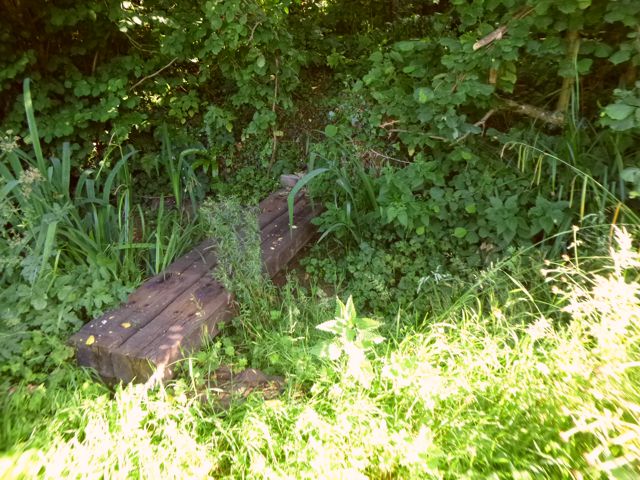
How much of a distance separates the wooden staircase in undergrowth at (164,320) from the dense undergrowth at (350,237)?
10 cm

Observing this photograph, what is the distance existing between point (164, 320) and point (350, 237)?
1.47m

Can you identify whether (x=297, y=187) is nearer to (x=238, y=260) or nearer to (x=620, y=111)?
(x=238, y=260)

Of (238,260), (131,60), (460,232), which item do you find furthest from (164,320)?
(131,60)

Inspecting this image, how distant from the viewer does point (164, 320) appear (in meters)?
2.44

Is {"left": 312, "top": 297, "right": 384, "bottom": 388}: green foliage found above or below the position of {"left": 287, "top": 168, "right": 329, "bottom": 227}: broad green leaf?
below

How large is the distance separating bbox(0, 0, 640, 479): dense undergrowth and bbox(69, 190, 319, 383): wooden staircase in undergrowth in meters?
0.10

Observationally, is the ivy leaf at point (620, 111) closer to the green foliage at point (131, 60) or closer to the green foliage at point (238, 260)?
the green foliage at point (238, 260)

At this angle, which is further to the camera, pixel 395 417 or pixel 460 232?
pixel 460 232

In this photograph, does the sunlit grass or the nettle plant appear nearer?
the sunlit grass

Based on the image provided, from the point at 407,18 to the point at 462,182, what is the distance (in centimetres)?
260

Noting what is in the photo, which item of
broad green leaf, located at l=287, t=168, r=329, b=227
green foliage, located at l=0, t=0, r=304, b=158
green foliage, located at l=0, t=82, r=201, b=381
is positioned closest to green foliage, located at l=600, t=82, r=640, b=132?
broad green leaf, located at l=287, t=168, r=329, b=227

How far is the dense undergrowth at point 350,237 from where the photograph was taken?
177 centimetres

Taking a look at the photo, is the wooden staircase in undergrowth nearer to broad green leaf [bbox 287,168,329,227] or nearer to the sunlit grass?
the sunlit grass

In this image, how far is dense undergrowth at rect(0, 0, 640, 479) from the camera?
177 centimetres
